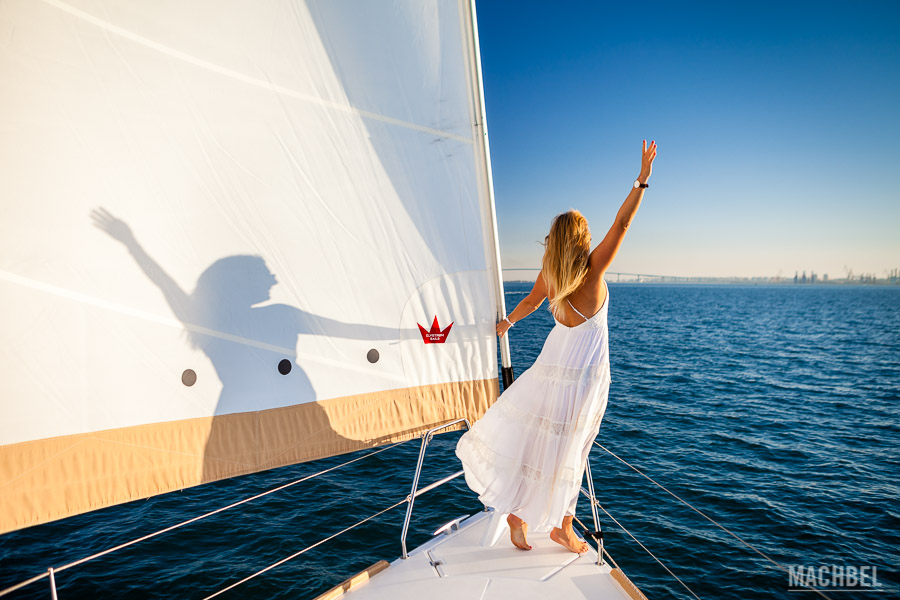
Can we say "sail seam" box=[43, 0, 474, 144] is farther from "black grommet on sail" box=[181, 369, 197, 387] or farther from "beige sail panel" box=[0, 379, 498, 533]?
"beige sail panel" box=[0, 379, 498, 533]

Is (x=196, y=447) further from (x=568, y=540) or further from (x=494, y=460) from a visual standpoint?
(x=568, y=540)

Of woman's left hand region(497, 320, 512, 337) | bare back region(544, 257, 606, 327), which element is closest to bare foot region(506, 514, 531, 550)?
woman's left hand region(497, 320, 512, 337)

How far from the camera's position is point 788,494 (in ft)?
28.9

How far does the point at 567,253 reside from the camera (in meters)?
2.26

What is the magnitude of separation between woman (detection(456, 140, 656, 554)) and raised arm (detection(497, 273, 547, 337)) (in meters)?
0.03

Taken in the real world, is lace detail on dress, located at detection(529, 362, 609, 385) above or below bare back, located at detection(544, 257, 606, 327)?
below

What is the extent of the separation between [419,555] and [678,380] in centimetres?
1881

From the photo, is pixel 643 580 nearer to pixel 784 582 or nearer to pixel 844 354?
pixel 784 582

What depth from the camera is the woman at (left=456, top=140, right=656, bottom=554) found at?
2275mm

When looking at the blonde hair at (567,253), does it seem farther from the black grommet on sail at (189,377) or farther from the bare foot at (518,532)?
the black grommet on sail at (189,377)

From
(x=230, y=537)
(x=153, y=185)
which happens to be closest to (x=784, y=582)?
(x=230, y=537)

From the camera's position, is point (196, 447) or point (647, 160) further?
point (196, 447)

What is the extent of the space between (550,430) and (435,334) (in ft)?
3.03

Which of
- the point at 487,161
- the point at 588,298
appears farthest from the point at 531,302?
the point at 487,161
